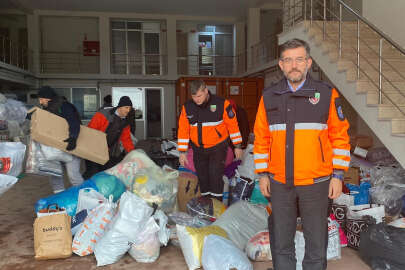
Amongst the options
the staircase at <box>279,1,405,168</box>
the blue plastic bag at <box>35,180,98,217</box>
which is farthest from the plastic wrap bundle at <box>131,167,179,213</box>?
the staircase at <box>279,1,405,168</box>

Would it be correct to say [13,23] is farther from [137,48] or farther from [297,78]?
[297,78]

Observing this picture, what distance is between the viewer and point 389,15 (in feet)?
16.4

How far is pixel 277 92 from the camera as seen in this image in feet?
5.80

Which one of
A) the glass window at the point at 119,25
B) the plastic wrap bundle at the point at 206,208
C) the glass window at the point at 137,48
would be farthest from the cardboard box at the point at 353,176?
the glass window at the point at 119,25

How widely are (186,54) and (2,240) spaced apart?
37.8 ft

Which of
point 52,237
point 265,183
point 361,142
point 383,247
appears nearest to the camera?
point 265,183

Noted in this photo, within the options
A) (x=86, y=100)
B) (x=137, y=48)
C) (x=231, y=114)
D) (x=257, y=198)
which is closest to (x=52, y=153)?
(x=231, y=114)

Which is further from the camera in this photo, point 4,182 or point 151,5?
point 151,5

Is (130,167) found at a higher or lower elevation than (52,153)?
lower

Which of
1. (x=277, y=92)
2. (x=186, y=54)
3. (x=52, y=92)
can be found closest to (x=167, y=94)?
(x=186, y=54)

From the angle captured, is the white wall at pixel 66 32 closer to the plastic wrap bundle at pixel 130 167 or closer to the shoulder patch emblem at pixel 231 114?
the plastic wrap bundle at pixel 130 167

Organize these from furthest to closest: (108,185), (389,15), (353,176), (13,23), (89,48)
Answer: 1. (89,48)
2. (13,23)
3. (389,15)
4. (353,176)
5. (108,185)

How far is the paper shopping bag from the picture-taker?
2.45 meters

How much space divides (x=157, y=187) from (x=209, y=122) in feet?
2.55
